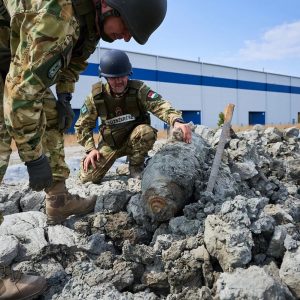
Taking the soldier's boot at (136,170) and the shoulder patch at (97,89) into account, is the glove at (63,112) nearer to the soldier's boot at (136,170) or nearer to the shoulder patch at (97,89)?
the shoulder patch at (97,89)

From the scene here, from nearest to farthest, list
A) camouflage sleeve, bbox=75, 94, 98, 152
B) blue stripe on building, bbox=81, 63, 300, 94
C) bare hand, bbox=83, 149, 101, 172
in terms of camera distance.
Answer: bare hand, bbox=83, 149, 101, 172 → camouflage sleeve, bbox=75, 94, 98, 152 → blue stripe on building, bbox=81, 63, 300, 94

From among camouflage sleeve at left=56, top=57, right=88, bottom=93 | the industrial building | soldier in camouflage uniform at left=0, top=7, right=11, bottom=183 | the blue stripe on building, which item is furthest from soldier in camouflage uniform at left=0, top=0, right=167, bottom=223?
the blue stripe on building

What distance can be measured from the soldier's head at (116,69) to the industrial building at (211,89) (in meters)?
15.4

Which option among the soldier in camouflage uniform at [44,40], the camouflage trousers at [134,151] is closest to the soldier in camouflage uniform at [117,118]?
the camouflage trousers at [134,151]

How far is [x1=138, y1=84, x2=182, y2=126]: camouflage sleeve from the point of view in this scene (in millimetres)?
3354

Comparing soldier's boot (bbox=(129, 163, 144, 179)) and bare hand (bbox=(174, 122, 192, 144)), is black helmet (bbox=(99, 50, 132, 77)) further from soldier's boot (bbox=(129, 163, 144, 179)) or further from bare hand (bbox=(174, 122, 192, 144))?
soldier's boot (bbox=(129, 163, 144, 179))

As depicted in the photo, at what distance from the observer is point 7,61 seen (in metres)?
2.37

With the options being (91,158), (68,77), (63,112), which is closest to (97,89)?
(91,158)

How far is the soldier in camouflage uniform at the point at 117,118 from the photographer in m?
3.64

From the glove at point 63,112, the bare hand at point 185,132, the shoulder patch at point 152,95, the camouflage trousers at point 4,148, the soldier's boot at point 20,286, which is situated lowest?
the soldier's boot at point 20,286

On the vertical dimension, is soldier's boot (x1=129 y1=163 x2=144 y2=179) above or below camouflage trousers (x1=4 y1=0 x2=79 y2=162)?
below

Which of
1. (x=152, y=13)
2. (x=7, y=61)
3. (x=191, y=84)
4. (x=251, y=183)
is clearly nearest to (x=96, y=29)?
(x=152, y=13)

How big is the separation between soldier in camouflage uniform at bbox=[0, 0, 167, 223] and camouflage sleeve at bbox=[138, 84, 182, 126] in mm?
1095

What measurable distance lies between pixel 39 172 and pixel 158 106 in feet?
5.69
